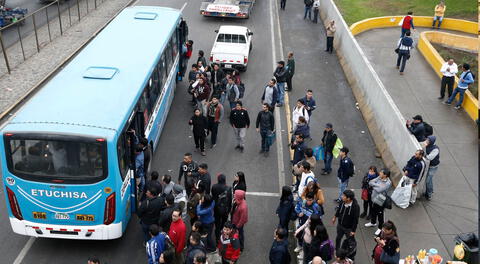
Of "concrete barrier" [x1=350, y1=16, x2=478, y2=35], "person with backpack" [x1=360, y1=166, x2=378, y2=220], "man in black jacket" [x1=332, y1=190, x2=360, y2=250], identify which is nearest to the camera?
"man in black jacket" [x1=332, y1=190, x2=360, y2=250]

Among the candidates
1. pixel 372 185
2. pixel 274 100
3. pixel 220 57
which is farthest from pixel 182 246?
pixel 220 57

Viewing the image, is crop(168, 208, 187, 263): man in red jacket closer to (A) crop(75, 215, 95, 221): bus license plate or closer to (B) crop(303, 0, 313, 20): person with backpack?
(A) crop(75, 215, 95, 221): bus license plate

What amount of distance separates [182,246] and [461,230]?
21.5ft

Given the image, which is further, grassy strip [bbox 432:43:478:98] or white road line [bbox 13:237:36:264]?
grassy strip [bbox 432:43:478:98]

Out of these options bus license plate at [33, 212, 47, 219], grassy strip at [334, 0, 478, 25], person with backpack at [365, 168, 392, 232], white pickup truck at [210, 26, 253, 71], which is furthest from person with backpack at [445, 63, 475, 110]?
bus license plate at [33, 212, 47, 219]

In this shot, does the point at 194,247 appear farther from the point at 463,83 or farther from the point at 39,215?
the point at 463,83

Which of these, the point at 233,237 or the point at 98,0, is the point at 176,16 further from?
the point at 98,0

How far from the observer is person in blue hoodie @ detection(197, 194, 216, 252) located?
984cm

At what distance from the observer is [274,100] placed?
52.2 feet

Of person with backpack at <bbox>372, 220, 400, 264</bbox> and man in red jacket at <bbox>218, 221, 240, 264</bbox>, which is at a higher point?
person with backpack at <bbox>372, 220, 400, 264</bbox>

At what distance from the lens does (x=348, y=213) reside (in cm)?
998

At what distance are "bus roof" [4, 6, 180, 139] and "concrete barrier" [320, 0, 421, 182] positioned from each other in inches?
272

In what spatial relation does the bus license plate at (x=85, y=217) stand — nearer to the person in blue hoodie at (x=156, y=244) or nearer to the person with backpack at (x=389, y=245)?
the person in blue hoodie at (x=156, y=244)

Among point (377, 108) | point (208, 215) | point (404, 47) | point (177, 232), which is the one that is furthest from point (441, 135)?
point (177, 232)
